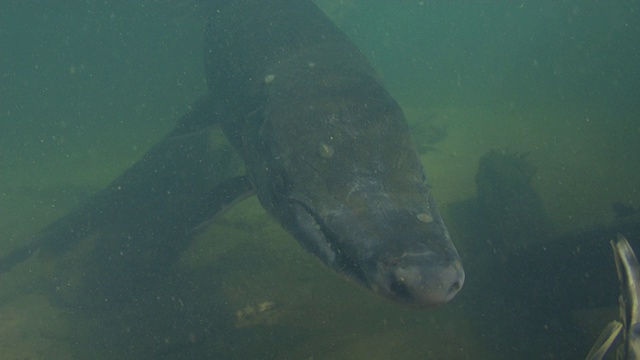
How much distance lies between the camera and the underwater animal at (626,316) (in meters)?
2.02

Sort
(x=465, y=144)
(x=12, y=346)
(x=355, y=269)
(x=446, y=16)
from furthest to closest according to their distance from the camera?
(x=446, y=16), (x=465, y=144), (x=12, y=346), (x=355, y=269)

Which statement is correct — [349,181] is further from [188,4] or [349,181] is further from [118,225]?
[188,4]

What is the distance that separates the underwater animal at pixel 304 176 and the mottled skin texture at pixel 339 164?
0.01 meters

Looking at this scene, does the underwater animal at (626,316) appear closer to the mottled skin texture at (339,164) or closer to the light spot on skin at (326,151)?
the mottled skin texture at (339,164)

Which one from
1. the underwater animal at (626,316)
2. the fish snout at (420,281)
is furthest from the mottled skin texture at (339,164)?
the underwater animal at (626,316)

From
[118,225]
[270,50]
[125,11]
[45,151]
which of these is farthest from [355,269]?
[125,11]

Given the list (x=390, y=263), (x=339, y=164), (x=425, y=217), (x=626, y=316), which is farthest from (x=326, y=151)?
(x=626, y=316)

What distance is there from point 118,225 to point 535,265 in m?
7.67

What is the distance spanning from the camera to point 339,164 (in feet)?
9.27

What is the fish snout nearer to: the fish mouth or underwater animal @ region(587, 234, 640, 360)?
the fish mouth

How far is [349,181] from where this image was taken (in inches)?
105

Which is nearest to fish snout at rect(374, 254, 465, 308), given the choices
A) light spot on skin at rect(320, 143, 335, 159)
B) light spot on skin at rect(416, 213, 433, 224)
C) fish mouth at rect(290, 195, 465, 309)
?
fish mouth at rect(290, 195, 465, 309)

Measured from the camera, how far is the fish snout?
76.7 inches

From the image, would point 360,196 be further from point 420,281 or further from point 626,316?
point 626,316
